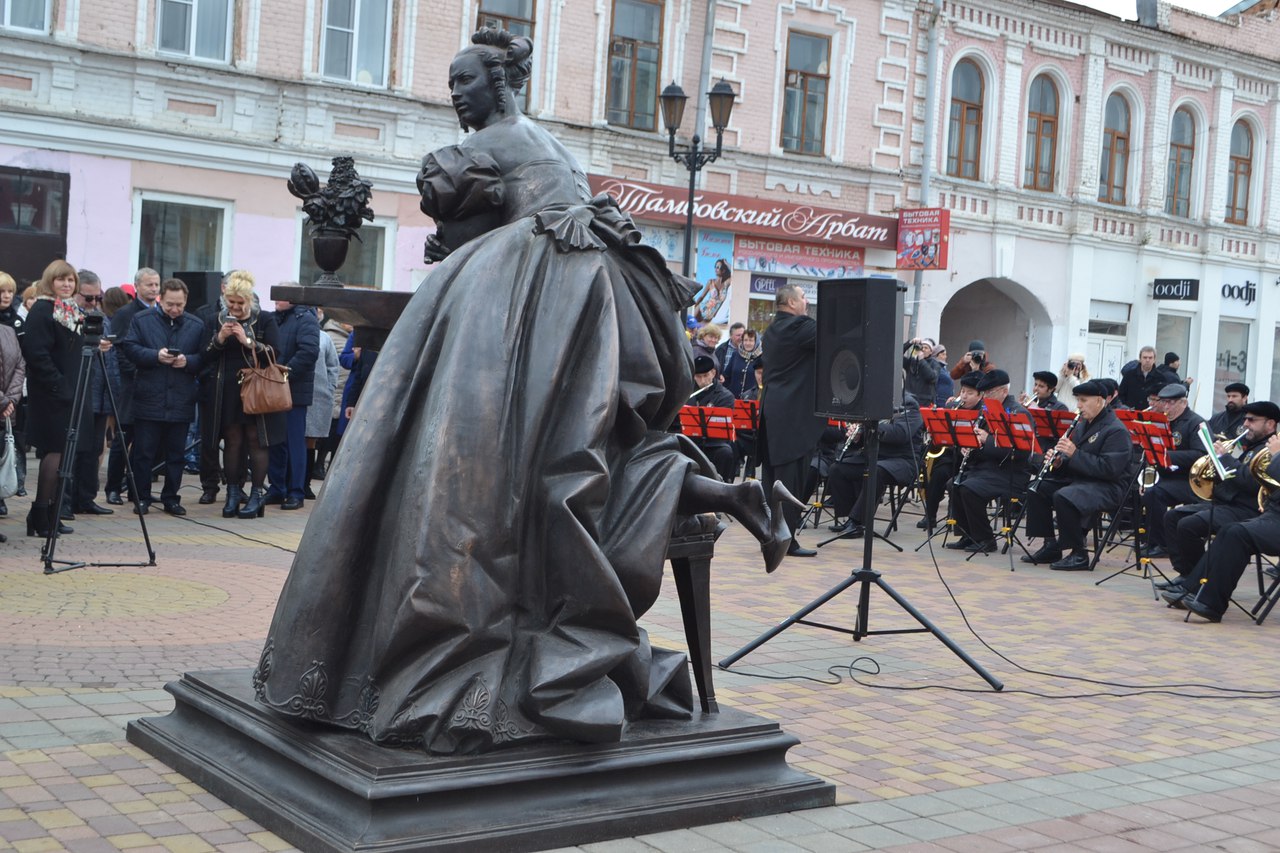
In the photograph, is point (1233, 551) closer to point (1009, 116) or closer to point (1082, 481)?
point (1082, 481)

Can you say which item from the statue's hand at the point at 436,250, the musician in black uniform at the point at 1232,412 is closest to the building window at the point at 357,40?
the musician in black uniform at the point at 1232,412

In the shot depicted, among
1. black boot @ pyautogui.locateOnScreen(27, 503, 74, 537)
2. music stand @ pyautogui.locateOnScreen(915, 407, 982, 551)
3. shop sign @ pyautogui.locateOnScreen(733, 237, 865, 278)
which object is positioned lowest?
black boot @ pyautogui.locateOnScreen(27, 503, 74, 537)

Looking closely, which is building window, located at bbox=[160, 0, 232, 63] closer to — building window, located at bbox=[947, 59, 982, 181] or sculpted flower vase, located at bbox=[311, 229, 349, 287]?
building window, located at bbox=[947, 59, 982, 181]

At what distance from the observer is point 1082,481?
41.0 feet

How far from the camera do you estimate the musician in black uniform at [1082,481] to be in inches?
482

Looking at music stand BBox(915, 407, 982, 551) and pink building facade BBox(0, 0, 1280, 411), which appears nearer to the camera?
music stand BBox(915, 407, 982, 551)

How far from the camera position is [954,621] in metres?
9.03

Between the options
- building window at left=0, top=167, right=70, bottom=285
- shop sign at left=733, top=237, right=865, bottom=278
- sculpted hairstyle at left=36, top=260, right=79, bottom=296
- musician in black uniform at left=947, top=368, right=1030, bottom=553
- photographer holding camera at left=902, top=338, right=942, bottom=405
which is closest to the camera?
sculpted hairstyle at left=36, top=260, right=79, bottom=296

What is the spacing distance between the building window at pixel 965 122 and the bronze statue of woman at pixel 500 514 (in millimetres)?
23761

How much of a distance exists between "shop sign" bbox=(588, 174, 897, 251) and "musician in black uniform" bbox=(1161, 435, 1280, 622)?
1395 centimetres

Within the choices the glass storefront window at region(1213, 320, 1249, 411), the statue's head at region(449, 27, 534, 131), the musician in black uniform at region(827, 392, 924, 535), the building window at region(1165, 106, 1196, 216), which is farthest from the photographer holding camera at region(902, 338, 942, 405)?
the glass storefront window at region(1213, 320, 1249, 411)

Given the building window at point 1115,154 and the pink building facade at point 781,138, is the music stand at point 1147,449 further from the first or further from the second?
the building window at point 1115,154

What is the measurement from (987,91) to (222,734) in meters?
25.4

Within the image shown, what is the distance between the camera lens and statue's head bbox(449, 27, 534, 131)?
5098 millimetres
